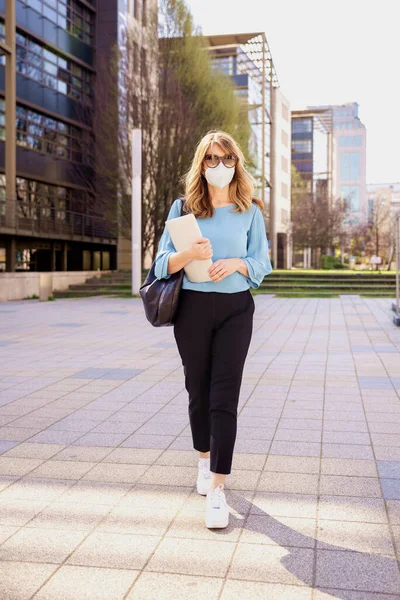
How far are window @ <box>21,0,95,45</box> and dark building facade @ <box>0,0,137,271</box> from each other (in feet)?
0.16

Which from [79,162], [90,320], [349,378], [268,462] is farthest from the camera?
[79,162]

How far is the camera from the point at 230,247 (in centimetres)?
374

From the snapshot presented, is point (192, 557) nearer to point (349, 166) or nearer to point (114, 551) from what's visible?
point (114, 551)

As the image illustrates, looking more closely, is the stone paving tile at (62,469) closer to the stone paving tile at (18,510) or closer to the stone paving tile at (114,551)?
the stone paving tile at (18,510)

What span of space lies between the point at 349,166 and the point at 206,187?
188676 mm

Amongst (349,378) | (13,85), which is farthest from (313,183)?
(349,378)

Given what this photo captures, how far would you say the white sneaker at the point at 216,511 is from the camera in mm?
3570

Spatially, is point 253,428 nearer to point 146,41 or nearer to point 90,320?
point 90,320

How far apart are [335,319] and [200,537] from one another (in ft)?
47.9

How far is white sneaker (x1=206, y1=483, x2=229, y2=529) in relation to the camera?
11.7ft

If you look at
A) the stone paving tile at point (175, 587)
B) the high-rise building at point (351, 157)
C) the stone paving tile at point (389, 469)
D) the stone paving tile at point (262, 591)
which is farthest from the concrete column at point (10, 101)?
the high-rise building at point (351, 157)

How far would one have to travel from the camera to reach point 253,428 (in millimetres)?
5941

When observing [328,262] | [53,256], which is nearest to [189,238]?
[53,256]

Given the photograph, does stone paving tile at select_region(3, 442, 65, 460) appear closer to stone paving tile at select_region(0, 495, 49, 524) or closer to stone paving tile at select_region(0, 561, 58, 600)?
stone paving tile at select_region(0, 495, 49, 524)
